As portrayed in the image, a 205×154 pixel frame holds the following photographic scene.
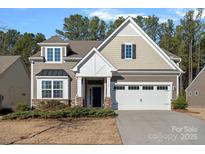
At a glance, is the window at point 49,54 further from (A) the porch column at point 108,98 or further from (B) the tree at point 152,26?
(B) the tree at point 152,26

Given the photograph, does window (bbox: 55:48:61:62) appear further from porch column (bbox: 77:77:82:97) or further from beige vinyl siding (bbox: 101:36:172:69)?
beige vinyl siding (bbox: 101:36:172:69)

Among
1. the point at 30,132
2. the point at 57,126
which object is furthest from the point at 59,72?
the point at 30,132

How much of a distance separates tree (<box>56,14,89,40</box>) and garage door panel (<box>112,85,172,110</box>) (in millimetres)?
18528

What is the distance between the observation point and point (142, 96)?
30.3 m

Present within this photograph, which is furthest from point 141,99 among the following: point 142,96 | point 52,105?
point 52,105

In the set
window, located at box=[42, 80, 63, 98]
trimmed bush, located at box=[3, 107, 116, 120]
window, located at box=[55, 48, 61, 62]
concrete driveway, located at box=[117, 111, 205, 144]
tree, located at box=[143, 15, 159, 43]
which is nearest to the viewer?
concrete driveway, located at box=[117, 111, 205, 144]

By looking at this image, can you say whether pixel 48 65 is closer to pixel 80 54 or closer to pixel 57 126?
pixel 80 54

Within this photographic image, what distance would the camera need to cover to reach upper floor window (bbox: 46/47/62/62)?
30.8m

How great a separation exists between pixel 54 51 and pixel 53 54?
25 cm

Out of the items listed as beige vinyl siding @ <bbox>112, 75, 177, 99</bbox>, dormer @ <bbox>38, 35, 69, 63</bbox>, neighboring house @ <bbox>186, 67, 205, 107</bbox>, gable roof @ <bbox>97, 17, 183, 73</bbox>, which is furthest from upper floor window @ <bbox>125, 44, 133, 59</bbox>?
neighboring house @ <bbox>186, 67, 205, 107</bbox>

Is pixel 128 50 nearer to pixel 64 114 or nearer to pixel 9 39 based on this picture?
pixel 64 114

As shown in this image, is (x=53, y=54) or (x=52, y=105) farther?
(x=53, y=54)

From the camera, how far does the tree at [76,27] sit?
4697cm

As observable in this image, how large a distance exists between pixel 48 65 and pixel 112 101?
18.6ft
